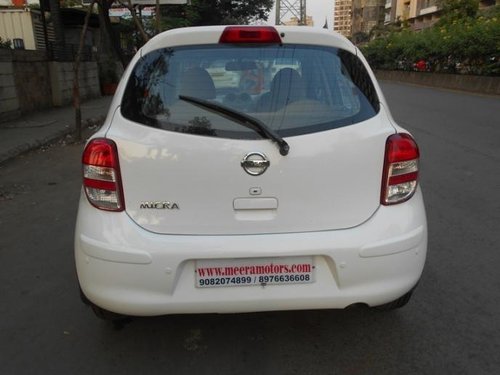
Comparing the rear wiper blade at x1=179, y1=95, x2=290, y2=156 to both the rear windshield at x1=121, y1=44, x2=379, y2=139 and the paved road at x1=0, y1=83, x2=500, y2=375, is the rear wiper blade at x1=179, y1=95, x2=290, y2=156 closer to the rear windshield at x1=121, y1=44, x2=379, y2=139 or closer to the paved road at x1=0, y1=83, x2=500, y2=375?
the rear windshield at x1=121, y1=44, x2=379, y2=139

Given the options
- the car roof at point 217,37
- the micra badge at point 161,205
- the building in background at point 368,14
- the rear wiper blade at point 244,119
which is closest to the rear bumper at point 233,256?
the micra badge at point 161,205

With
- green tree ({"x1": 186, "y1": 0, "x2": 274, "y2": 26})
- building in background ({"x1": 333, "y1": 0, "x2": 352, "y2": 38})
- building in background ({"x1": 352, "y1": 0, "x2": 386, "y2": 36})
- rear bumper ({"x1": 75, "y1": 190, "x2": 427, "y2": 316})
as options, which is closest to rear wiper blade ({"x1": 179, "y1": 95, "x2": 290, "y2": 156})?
rear bumper ({"x1": 75, "y1": 190, "x2": 427, "y2": 316})

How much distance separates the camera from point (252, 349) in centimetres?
275

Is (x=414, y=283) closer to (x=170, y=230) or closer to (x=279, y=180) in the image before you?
(x=279, y=180)

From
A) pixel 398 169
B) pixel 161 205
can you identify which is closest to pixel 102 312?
pixel 161 205

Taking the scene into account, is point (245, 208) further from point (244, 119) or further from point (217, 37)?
point (217, 37)

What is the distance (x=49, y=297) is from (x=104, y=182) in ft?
4.31

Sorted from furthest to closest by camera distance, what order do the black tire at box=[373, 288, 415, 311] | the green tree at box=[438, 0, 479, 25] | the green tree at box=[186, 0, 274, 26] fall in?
the green tree at box=[438, 0, 479, 25]
the green tree at box=[186, 0, 274, 26]
the black tire at box=[373, 288, 415, 311]

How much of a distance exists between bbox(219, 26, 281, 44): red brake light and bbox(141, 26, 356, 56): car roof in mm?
31

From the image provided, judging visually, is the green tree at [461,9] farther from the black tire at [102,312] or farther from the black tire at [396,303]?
the black tire at [102,312]

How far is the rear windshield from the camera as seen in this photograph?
249 centimetres

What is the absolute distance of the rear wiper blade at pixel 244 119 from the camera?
7.76 ft

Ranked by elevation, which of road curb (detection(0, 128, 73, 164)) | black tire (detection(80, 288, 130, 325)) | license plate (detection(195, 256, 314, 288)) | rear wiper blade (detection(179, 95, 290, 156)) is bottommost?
road curb (detection(0, 128, 73, 164))

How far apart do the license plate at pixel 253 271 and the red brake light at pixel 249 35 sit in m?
1.11
